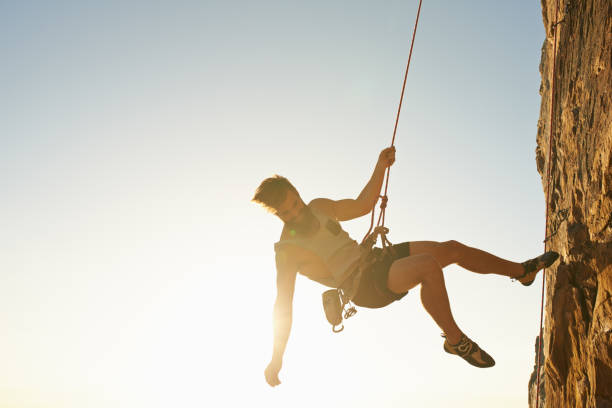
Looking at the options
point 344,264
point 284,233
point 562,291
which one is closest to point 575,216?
point 562,291

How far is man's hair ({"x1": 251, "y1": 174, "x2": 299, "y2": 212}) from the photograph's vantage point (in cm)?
530

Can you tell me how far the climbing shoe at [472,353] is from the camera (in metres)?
5.06

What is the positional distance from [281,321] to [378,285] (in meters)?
0.97

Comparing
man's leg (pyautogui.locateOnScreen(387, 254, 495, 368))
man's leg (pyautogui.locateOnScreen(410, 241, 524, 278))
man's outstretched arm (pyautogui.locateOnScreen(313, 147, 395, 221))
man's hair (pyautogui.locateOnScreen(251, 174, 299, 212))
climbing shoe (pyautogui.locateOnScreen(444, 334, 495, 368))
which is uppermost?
man's outstretched arm (pyautogui.locateOnScreen(313, 147, 395, 221))

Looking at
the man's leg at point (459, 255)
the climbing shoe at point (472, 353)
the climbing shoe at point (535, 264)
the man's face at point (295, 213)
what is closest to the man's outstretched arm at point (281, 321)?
the man's face at point (295, 213)

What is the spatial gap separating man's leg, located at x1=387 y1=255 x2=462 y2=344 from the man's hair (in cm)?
126

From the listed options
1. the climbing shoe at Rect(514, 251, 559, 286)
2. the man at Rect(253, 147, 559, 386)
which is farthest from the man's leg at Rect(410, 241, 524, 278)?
the climbing shoe at Rect(514, 251, 559, 286)

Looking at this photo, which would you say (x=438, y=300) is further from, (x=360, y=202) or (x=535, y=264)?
(x=535, y=264)

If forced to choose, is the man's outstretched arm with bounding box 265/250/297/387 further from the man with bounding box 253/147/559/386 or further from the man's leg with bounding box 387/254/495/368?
the man's leg with bounding box 387/254/495/368

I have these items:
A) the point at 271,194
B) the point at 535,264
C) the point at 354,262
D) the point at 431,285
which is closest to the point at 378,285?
the point at 354,262

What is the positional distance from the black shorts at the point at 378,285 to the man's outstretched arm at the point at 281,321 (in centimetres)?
65

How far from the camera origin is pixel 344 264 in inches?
215

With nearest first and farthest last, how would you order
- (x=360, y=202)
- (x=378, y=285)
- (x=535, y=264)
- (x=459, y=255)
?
(x=378, y=285), (x=459, y=255), (x=360, y=202), (x=535, y=264)

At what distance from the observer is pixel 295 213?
17.7 ft
